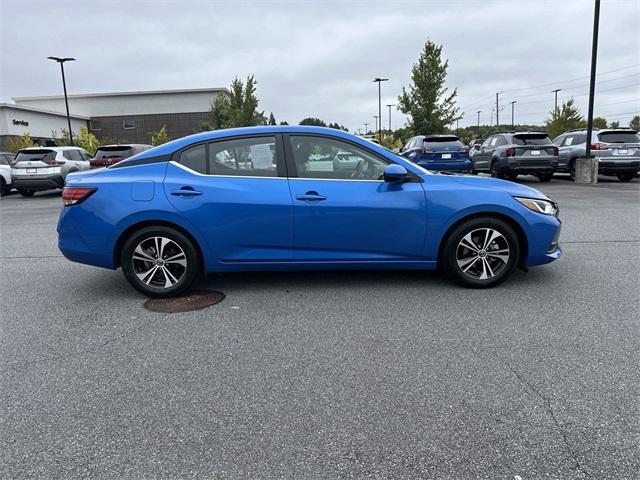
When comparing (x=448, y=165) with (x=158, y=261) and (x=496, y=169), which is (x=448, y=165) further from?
(x=158, y=261)

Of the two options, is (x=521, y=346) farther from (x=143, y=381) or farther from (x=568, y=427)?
(x=143, y=381)

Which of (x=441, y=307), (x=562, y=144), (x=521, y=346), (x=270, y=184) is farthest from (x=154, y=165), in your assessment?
(x=562, y=144)

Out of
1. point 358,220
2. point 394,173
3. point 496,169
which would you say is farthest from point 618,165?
point 358,220

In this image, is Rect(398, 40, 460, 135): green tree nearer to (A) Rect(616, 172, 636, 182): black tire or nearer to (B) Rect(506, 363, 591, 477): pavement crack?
(A) Rect(616, 172, 636, 182): black tire

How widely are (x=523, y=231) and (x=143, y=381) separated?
3.64 meters

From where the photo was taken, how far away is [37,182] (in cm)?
1553

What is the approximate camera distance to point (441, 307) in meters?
4.32

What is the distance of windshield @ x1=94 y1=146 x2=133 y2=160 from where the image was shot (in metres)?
16.5

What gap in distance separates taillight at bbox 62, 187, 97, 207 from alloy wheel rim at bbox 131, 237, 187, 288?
67 centimetres

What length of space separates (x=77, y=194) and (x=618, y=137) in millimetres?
16668

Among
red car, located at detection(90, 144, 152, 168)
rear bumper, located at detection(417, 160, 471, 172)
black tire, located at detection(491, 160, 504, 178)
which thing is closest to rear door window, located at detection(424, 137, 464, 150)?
rear bumper, located at detection(417, 160, 471, 172)

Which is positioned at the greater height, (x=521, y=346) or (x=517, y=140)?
(x=517, y=140)

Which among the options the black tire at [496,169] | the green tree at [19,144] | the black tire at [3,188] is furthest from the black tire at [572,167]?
the green tree at [19,144]

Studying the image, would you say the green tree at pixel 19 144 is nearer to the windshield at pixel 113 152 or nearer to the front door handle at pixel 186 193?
the windshield at pixel 113 152
